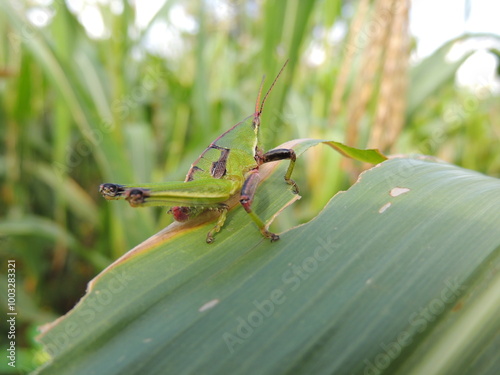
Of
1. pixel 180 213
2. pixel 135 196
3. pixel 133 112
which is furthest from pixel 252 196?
pixel 133 112

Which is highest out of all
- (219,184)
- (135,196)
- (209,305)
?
(135,196)

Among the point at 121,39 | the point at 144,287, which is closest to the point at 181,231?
the point at 144,287

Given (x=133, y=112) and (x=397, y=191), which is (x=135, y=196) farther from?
(x=133, y=112)

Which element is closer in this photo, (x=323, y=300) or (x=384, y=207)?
(x=323, y=300)

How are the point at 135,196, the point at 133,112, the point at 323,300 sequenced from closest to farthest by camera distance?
1. the point at 323,300
2. the point at 135,196
3. the point at 133,112

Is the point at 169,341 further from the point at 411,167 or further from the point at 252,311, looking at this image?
the point at 411,167

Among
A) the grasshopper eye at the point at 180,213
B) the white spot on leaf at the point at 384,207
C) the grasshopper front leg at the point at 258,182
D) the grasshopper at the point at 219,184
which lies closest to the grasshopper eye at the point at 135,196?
the grasshopper at the point at 219,184

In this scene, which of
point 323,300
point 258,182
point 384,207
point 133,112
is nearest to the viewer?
point 323,300

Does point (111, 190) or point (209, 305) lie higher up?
point (111, 190)

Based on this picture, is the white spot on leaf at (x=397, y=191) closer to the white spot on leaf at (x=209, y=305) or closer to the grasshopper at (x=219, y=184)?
the grasshopper at (x=219, y=184)
